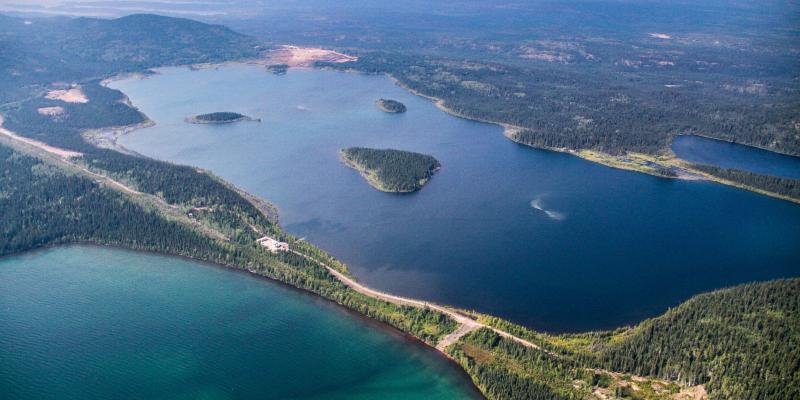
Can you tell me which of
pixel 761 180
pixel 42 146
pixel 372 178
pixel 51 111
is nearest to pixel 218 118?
pixel 42 146

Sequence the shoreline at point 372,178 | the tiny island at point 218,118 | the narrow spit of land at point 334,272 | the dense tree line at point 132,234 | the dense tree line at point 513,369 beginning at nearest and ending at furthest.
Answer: the dense tree line at point 513,369
the narrow spit of land at point 334,272
the dense tree line at point 132,234
the shoreline at point 372,178
the tiny island at point 218,118

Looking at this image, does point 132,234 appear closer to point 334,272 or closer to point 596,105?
point 334,272

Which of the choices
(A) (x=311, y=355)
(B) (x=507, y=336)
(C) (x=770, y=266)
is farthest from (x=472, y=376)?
(C) (x=770, y=266)

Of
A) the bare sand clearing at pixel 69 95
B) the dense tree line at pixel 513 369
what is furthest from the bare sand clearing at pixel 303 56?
the dense tree line at pixel 513 369

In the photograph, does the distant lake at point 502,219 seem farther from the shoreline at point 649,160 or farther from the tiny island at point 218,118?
the tiny island at point 218,118

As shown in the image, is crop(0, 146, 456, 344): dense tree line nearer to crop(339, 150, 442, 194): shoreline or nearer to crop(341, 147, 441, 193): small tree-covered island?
crop(339, 150, 442, 194): shoreline

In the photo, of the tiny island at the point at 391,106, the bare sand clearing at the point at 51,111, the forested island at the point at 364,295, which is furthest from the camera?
the tiny island at the point at 391,106

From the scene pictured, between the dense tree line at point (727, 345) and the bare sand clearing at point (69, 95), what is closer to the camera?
the dense tree line at point (727, 345)
